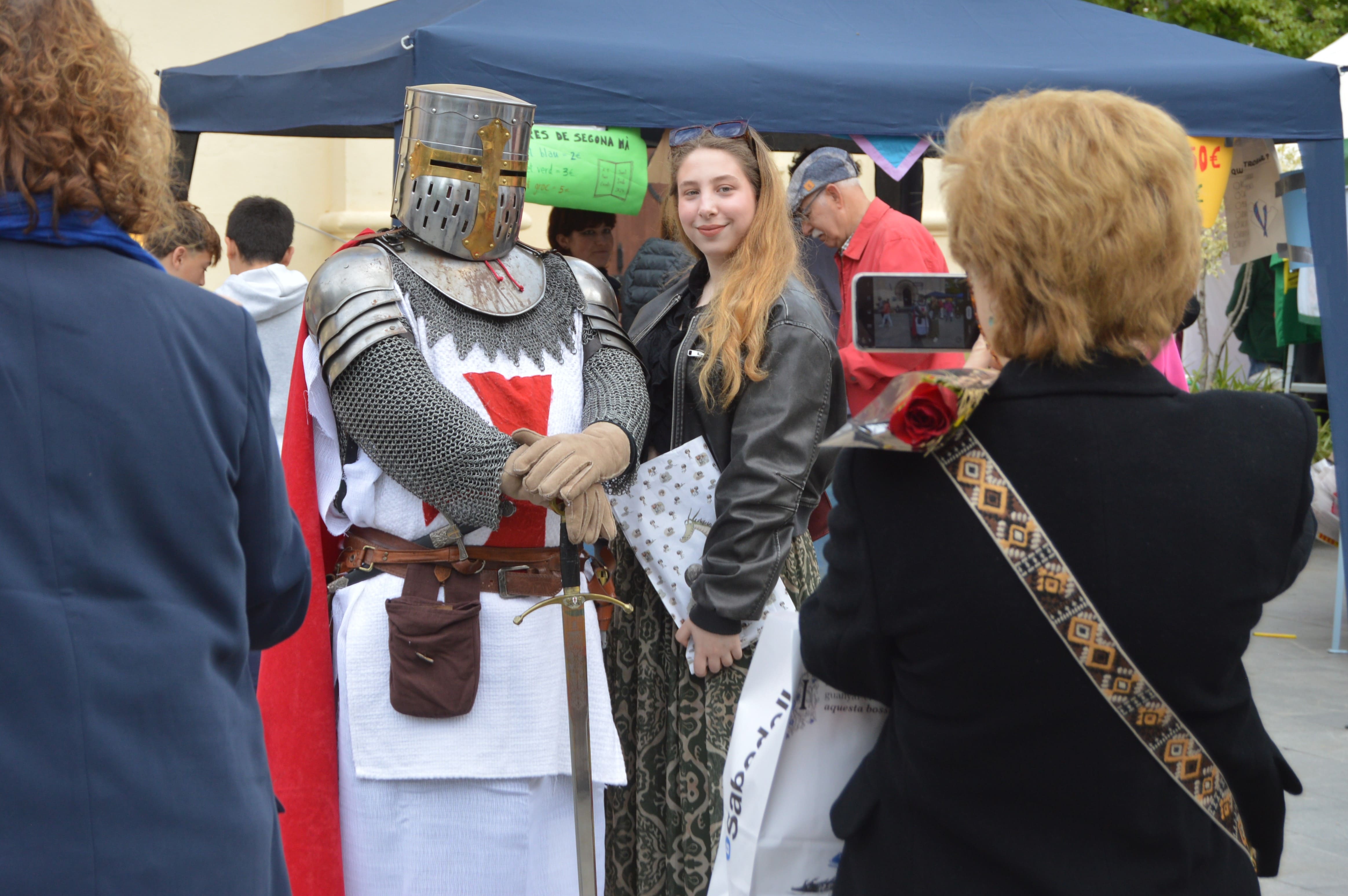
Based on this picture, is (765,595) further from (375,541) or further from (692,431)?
(375,541)

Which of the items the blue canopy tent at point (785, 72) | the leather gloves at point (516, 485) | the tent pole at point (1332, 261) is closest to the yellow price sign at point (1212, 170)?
the blue canopy tent at point (785, 72)

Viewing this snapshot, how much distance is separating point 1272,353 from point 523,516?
23.5ft

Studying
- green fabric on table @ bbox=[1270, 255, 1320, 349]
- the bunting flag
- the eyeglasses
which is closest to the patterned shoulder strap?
the eyeglasses

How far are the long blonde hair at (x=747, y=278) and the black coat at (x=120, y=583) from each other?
3.83 feet

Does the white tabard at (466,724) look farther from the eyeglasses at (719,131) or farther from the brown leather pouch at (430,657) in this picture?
the eyeglasses at (719,131)

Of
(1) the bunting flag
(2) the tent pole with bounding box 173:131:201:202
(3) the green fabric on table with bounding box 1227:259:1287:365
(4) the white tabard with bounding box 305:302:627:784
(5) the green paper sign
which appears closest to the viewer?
(4) the white tabard with bounding box 305:302:627:784

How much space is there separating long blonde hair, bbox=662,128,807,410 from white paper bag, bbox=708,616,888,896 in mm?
1002

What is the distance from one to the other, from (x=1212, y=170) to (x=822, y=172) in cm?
126

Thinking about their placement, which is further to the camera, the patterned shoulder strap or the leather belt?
the leather belt

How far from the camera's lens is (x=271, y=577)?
1474 mm

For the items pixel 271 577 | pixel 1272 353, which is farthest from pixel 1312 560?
pixel 271 577

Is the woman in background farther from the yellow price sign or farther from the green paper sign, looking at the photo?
the yellow price sign

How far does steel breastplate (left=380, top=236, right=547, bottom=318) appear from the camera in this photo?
2301 mm

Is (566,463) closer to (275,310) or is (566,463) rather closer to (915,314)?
(915,314)
